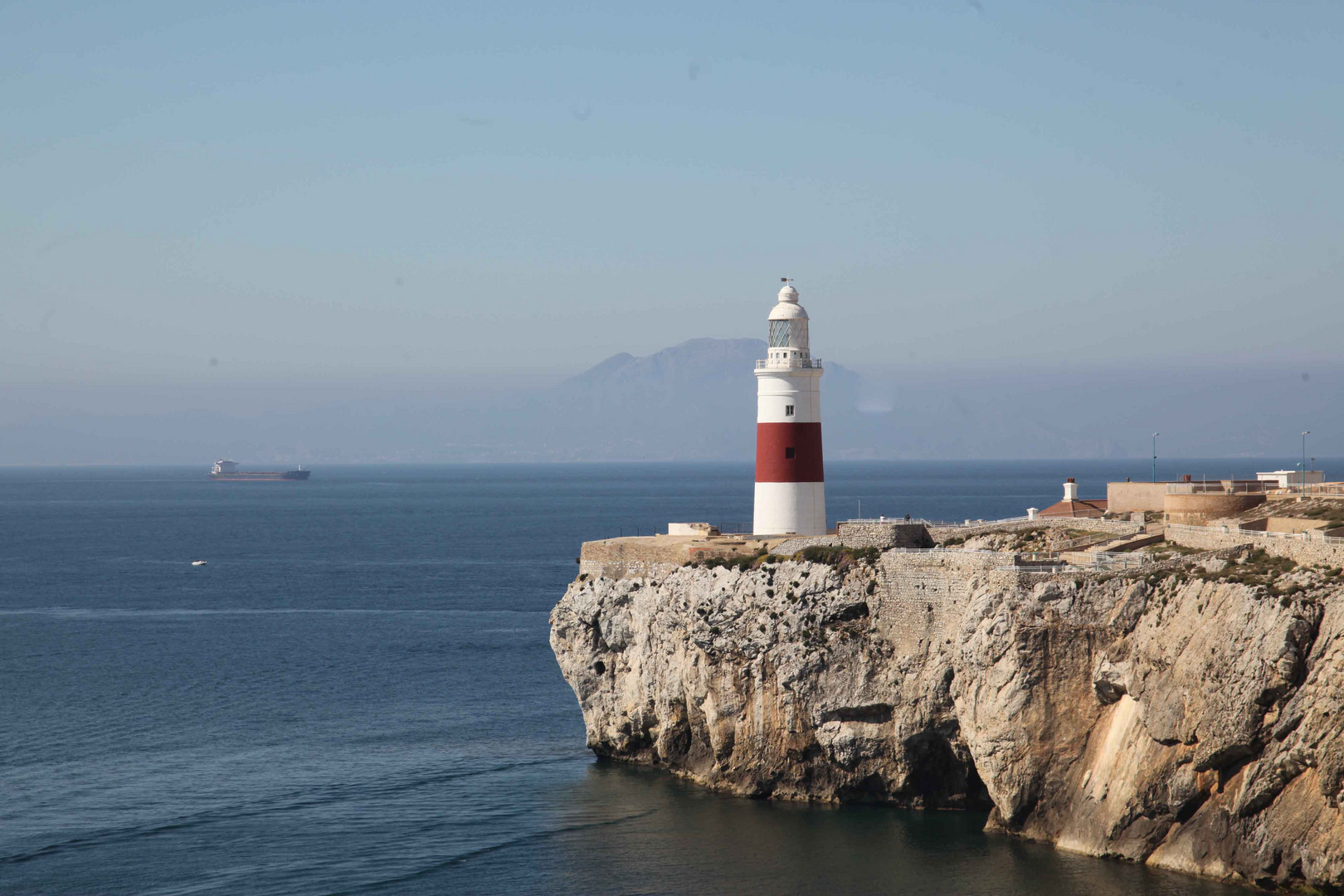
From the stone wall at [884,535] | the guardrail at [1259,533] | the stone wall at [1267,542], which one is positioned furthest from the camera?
the stone wall at [884,535]

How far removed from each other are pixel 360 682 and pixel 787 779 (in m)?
→ 24.7

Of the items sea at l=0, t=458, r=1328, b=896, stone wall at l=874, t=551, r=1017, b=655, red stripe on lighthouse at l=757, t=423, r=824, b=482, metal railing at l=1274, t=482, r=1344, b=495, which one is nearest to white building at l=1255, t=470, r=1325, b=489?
metal railing at l=1274, t=482, r=1344, b=495

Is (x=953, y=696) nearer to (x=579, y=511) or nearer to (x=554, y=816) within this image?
(x=554, y=816)

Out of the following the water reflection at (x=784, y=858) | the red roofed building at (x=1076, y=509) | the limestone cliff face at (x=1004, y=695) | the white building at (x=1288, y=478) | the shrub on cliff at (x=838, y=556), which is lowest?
the water reflection at (x=784, y=858)

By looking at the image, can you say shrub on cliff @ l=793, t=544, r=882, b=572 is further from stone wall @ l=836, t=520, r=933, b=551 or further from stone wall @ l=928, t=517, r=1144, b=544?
stone wall @ l=928, t=517, r=1144, b=544

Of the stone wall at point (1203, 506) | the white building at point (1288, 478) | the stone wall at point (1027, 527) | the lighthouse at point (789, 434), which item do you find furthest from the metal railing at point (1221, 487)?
the lighthouse at point (789, 434)

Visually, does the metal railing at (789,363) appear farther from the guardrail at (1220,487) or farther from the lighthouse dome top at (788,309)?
the guardrail at (1220,487)

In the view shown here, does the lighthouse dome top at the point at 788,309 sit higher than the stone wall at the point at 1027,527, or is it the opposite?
the lighthouse dome top at the point at 788,309

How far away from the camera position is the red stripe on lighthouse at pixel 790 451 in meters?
48.7

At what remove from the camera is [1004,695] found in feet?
114

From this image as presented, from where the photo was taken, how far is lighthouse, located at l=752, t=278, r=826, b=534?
1914 inches

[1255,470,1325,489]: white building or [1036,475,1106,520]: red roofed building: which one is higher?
[1255,470,1325,489]: white building

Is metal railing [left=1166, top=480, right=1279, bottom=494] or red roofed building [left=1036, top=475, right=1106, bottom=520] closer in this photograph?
metal railing [left=1166, top=480, right=1279, bottom=494]

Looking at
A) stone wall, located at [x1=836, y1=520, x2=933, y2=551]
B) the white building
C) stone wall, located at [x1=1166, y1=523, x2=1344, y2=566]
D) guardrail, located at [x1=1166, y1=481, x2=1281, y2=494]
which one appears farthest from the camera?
the white building
